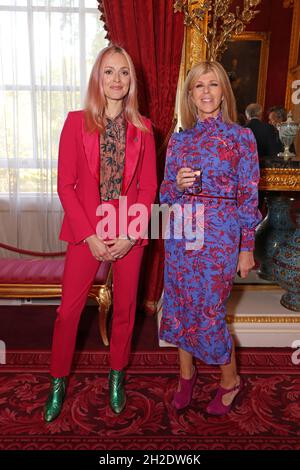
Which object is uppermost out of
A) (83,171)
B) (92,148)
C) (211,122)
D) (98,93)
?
(98,93)

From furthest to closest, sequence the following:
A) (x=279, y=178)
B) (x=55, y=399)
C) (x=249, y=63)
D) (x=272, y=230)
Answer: (x=272, y=230)
(x=249, y=63)
(x=279, y=178)
(x=55, y=399)

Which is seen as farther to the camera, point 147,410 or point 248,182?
point 147,410

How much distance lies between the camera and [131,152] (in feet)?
6.70

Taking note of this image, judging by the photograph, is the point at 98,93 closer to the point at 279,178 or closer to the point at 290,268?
the point at 279,178

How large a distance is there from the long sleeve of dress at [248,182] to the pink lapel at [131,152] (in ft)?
1.65

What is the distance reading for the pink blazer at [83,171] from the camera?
6.51 ft

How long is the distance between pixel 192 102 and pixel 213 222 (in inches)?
24.2

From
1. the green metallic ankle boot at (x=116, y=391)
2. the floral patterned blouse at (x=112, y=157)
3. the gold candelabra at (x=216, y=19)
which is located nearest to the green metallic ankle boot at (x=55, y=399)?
the green metallic ankle boot at (x=116, y=391)

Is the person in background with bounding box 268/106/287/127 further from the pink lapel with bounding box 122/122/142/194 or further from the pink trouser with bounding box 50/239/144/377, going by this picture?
the pink trouser with bounding box 50/239/144/377

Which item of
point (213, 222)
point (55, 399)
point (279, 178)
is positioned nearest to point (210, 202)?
point (213, 222)

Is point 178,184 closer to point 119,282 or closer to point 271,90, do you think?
point 119,282

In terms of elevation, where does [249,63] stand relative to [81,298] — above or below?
above

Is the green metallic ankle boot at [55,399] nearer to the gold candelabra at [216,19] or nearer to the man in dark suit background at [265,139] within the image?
the man in dark suit background at [265,139]

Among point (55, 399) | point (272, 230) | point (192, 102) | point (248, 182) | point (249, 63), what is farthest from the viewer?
point (272, 230)
